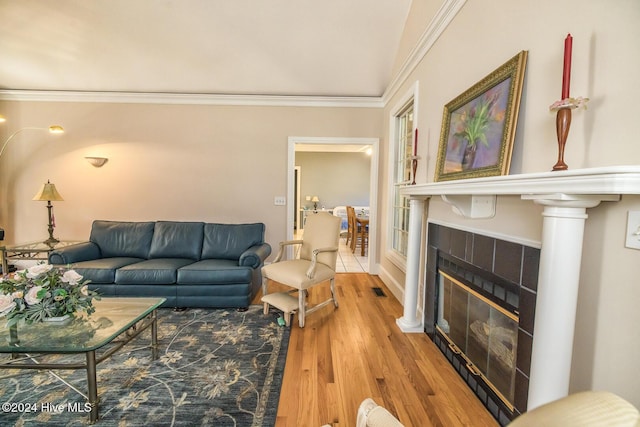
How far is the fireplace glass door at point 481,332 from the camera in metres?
1.37

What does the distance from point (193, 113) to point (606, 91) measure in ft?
13.9

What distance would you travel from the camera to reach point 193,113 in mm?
3852

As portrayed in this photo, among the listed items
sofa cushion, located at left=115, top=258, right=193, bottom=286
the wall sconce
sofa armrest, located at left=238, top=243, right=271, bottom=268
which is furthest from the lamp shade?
sofa armrest, located at left=238, top=243, right=271, bottom=268

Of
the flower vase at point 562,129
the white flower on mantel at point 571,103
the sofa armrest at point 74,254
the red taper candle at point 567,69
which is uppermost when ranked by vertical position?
the red taper candle at point 567,69

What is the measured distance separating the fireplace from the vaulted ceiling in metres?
2.28

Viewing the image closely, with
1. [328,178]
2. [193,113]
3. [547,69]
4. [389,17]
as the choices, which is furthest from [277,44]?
[328,178]

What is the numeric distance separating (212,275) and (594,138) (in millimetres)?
2908

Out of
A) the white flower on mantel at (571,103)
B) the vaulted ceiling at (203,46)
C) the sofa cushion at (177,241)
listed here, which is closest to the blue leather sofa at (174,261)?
the sofa cushion at (177,241)

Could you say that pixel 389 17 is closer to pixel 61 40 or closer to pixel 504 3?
pixel 504 3

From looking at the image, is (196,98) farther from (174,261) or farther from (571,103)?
(571,103)

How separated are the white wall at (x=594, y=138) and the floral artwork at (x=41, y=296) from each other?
2.60 meters

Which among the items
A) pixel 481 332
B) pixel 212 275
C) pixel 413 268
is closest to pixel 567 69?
pixel 481 332

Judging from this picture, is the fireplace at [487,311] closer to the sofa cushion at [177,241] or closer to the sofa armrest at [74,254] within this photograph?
the sofa cushion at [177,241]

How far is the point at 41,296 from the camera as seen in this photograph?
1566 mm
